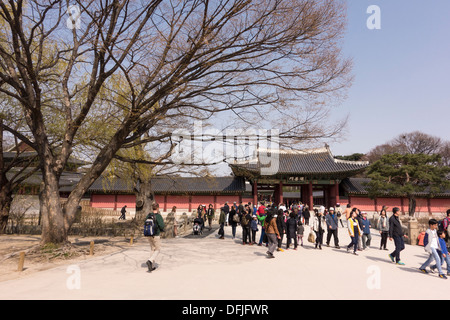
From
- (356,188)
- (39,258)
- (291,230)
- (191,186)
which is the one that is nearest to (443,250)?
(291,230)

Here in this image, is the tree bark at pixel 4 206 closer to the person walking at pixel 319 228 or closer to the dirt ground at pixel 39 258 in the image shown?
the dirt ground at pixel 39 258

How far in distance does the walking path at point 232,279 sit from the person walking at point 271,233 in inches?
11.9

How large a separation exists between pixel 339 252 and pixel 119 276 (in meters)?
6.99

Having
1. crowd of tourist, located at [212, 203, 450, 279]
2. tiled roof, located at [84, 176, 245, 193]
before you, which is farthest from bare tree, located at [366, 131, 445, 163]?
crowd of tourist, located at [212, 203, 450, 279]

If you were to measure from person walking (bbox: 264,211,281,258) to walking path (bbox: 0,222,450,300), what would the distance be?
304 mm

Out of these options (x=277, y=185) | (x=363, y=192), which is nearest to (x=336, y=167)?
(x=363, y=192)

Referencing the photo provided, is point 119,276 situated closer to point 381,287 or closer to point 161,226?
point 161,226

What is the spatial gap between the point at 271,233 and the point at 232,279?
2.86 m

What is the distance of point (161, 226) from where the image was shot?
21.2ft

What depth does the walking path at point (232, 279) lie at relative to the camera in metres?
4.63

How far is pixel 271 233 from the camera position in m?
8.08

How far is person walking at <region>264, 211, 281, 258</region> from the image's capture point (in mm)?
7899

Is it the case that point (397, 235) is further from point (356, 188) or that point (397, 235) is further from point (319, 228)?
point (356, 188)

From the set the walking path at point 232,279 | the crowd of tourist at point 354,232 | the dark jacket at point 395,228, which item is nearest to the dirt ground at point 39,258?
the walking path at point 232,279
